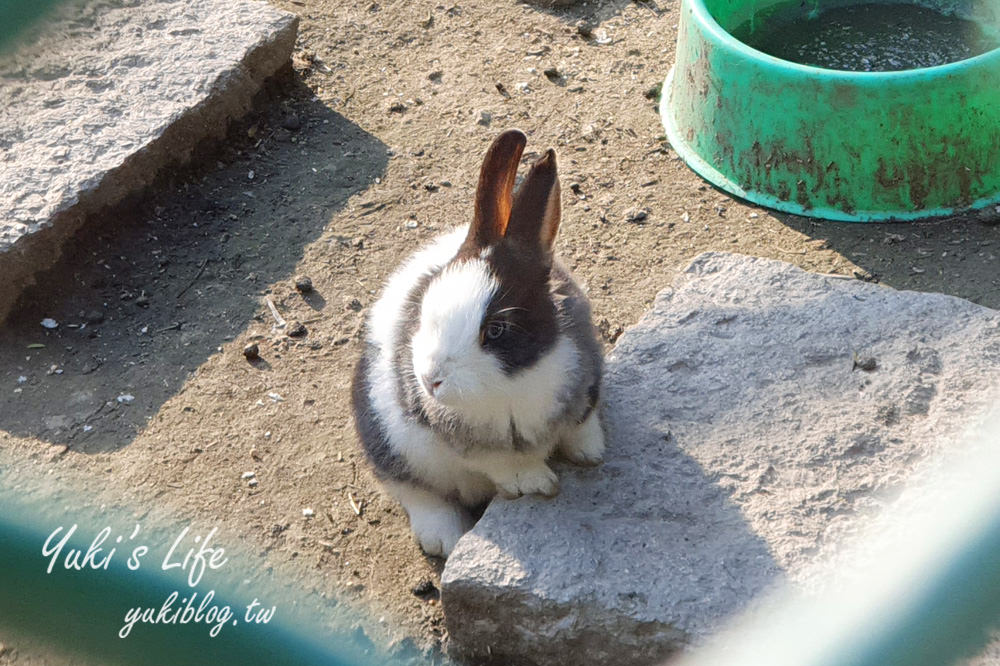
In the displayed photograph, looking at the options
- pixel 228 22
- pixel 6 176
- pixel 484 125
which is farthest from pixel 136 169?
pixel 484 125

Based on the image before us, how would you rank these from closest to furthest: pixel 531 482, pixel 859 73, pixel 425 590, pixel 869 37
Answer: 1. pixel 531 482
2. pixel 425 590
3. pixel 859 73
4. pixel 869 37

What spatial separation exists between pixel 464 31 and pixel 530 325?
3.63 m

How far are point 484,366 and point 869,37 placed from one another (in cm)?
352

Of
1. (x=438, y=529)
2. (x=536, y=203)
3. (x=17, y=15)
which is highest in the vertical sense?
(x=17, y=15)

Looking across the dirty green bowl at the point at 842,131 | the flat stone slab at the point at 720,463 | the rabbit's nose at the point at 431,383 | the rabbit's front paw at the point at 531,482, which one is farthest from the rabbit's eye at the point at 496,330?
the dirty green bowl at the point at 842,131

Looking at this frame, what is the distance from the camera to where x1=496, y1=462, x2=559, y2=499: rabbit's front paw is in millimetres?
3061

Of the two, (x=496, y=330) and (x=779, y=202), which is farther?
(x=779, y=202)

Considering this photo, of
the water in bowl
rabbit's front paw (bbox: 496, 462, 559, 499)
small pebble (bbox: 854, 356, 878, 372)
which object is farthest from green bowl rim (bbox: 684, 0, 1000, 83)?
rabbit's front paw (bbox: 496, 462, 559, 499)

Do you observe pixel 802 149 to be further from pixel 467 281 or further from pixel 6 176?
pixel 6 176

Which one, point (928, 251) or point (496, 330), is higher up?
point (496, 330)

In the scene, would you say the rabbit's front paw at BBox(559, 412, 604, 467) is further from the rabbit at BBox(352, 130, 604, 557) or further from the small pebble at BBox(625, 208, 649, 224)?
the small pebble at BBox(625, 208, 649, 224)

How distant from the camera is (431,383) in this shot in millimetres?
2605

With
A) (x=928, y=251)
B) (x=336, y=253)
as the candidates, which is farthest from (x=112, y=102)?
(x=928, y=251)

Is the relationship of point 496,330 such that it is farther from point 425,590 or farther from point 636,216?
point 636,216
